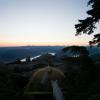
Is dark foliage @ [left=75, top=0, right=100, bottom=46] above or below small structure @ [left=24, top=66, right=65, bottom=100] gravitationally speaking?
above

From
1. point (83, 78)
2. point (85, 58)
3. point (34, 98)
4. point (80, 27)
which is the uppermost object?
point (80, 27)

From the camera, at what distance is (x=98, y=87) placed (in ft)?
46.8

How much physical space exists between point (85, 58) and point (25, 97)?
253 inches

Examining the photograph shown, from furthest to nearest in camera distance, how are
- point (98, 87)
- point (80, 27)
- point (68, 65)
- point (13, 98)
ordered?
1. point (68, 65)
2. point (80, 27)
3. point (13, 98)
4. point (98, 87)

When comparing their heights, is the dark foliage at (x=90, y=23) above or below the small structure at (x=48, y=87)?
above

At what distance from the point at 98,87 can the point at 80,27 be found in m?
7.47

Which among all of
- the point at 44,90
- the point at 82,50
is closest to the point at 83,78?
the point at 82,50

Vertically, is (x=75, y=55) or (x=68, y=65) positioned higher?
(x=75, y=55)

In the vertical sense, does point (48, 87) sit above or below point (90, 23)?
below

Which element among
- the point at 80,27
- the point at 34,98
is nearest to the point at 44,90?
the point at 34,98

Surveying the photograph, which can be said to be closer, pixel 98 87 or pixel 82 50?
pixel 98 87

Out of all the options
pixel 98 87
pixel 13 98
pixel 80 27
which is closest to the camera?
pixel 98 87

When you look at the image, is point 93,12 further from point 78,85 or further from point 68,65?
point 68,65

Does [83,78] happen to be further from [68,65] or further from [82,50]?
[68,65]
